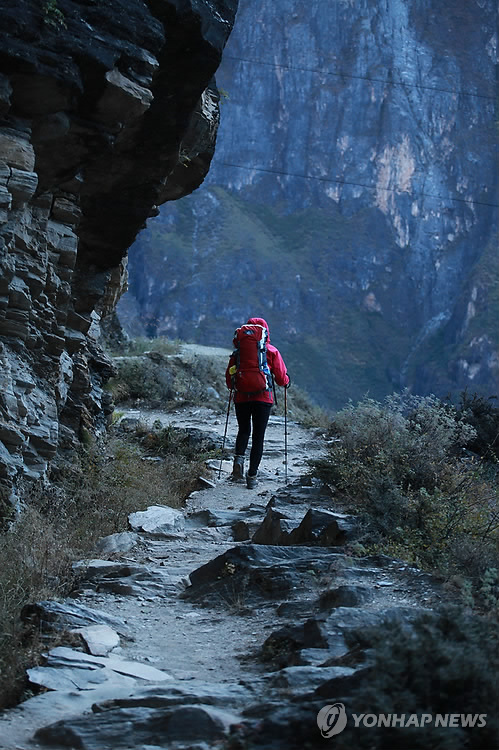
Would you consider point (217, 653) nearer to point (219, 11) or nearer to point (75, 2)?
point (75, 2)

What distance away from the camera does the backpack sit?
9.98m

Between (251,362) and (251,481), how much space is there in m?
1.56

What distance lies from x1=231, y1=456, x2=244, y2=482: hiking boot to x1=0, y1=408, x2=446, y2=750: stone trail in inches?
108

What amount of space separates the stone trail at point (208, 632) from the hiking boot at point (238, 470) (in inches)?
108

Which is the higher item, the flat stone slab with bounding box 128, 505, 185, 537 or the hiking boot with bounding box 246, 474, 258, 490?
the hiking boot with bounding box 246, 474, 258, 490

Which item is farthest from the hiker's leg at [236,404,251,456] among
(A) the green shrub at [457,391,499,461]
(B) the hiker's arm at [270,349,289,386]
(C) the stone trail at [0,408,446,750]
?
(A) the green shrub at [457,391,499,461]

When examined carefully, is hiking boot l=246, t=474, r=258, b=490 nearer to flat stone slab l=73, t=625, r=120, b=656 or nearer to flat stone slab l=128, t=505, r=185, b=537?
flat stone slab l=128, t=505, r=185, b=537

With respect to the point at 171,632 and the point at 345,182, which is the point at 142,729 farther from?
the point at 345,182

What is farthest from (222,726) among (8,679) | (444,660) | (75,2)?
(75,2)

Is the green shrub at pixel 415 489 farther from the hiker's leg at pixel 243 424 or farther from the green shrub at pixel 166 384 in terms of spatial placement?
the green shrub at pixel 166 384

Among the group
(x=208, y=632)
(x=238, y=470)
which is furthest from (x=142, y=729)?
(x=238, y=470)

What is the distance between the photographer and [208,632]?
4703 millimetres

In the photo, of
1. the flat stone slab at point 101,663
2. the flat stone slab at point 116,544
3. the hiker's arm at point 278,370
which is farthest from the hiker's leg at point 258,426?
the flat stone slab at point 101,663

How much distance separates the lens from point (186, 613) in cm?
512
